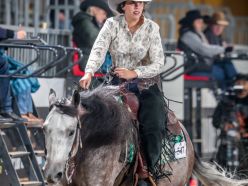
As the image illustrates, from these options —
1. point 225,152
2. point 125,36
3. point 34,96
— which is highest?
point 125,36

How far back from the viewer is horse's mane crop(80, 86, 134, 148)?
8.90 meters

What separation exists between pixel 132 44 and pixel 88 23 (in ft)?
15.5

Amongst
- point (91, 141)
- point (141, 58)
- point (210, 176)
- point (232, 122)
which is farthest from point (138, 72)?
point (232, 122)

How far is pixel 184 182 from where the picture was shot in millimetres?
10484

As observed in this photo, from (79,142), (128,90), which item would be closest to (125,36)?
(128,90)

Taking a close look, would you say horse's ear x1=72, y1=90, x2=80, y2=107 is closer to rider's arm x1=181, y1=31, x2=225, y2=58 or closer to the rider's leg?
the rider's leg

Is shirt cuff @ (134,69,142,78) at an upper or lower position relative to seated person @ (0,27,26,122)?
upper

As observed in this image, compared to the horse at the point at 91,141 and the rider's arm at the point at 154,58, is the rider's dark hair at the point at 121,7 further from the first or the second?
the horse at the point at 91,141

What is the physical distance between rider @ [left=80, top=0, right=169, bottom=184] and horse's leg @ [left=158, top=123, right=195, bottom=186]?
44cm

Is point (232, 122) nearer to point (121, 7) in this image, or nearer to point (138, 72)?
point (121, 7)

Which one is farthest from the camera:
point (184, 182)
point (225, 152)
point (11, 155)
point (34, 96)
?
point (225, 152)

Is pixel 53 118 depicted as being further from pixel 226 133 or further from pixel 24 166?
pixel 226 133

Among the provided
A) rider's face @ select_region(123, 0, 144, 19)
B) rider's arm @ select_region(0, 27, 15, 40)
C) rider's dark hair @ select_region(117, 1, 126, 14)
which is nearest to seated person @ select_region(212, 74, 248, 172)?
rider's arm @ select_region(0, 27, 15, 40)

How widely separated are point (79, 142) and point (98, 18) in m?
6.23
